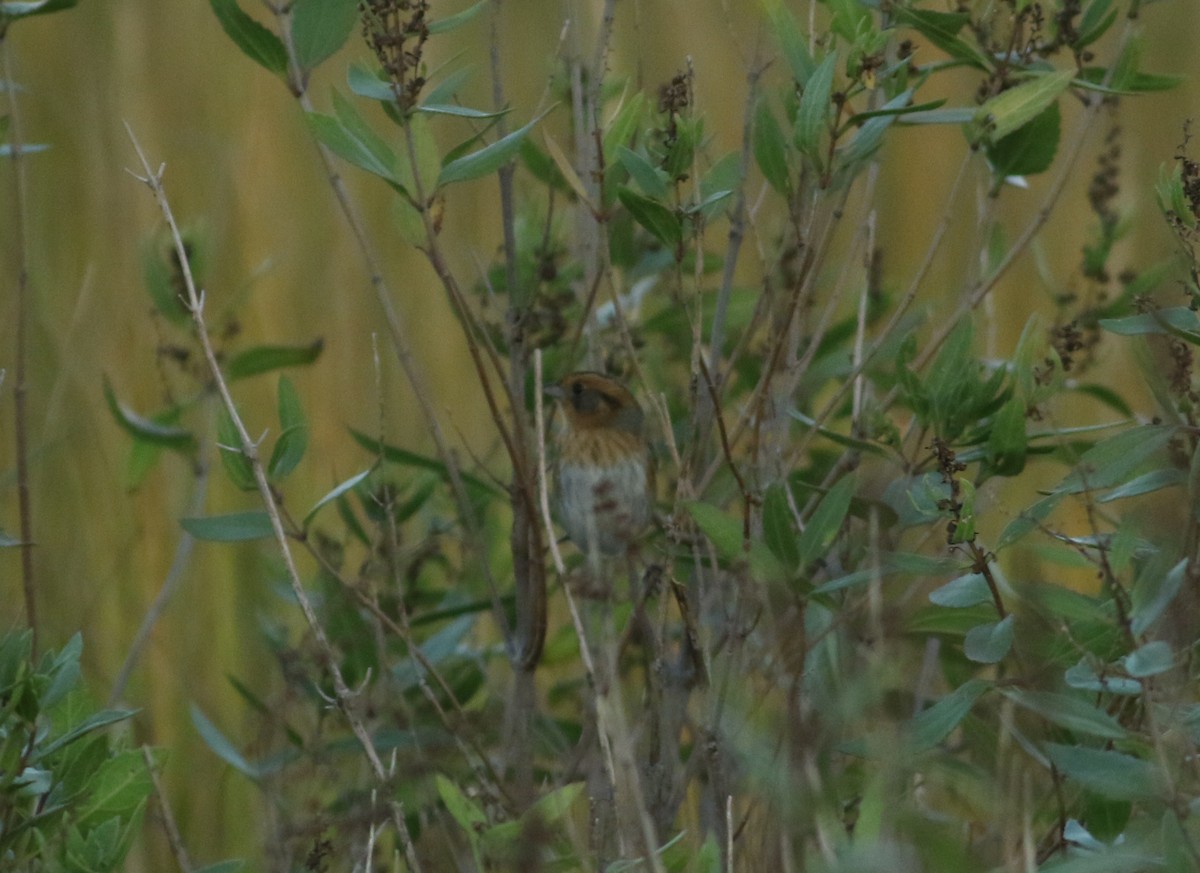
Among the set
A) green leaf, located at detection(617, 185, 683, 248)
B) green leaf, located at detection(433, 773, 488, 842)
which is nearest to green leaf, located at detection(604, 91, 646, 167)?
green leaf, located at detection(617, 185, 683, 248)

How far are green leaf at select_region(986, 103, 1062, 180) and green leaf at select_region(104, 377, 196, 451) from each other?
1067mm

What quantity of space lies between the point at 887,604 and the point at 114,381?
1572 mm

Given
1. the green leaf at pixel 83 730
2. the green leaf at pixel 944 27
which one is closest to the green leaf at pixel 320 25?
the green leaf at pixel 944 27

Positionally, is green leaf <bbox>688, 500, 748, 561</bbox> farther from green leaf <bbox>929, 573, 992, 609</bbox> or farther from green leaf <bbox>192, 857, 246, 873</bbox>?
green leaf <bbox>192, 857, 246, 873</bbox>

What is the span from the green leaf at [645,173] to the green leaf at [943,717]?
507mm

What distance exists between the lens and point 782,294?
2.21 metres

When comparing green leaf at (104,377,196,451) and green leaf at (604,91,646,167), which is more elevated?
green leaf at (604,91,646,167)

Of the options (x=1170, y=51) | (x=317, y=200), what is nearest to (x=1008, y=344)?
(x=1170, y=51)

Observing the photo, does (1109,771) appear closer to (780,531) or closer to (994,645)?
(994,645)

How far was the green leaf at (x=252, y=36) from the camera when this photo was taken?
149cm

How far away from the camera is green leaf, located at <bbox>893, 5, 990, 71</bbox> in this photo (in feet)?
4.88

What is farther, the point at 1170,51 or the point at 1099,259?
the point at 1170,51

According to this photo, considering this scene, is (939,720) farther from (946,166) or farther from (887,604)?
(946,166)

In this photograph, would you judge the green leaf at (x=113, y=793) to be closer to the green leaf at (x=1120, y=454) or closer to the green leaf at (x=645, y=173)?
the green leaf at (x=645, y=173)
